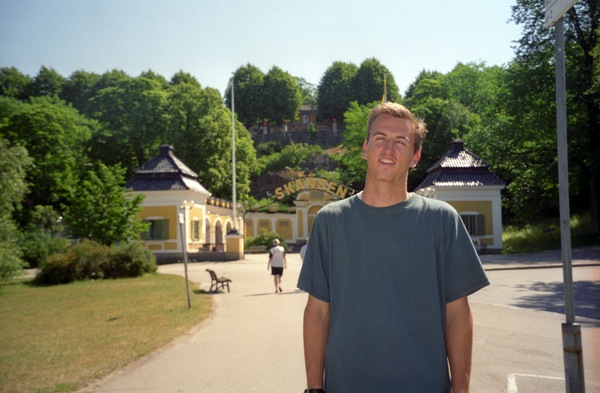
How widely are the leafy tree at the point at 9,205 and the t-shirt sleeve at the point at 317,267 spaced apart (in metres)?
19.8

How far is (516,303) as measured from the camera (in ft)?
46.1

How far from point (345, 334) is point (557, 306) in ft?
39.4

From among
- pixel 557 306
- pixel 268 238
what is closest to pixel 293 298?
pixel 557 306

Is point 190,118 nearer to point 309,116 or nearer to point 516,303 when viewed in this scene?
point 516,303

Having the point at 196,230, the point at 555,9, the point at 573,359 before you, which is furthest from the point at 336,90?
the point at 573,359

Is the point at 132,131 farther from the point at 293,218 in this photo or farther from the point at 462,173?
the point at 462,173

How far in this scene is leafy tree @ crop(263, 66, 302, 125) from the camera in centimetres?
9238

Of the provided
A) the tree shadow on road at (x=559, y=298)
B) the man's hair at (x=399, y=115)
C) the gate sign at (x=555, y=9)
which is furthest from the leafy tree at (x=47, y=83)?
the man's hair at (x=399, y=115)

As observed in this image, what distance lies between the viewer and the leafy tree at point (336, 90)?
92.9 metres

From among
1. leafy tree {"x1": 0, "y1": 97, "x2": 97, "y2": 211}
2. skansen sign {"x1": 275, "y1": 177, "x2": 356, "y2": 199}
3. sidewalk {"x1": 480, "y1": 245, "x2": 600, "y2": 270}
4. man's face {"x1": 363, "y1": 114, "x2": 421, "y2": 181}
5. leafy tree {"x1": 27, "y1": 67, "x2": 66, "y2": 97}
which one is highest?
leafy tree {"x1": 27, "y1": 67, "x2": 66, "y2": 97}

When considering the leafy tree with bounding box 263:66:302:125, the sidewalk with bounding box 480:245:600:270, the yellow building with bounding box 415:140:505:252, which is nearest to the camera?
the sidewalk with bounding box 480:245:600:270

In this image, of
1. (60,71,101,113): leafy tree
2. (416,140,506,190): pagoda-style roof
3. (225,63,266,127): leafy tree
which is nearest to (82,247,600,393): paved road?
(416,140,506,190): pagoda-style roof

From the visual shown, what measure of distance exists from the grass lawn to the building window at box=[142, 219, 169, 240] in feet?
51.7

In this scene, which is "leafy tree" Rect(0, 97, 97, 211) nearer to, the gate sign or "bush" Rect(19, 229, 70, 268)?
"bush" Rect(19, 229, 70, 268)
